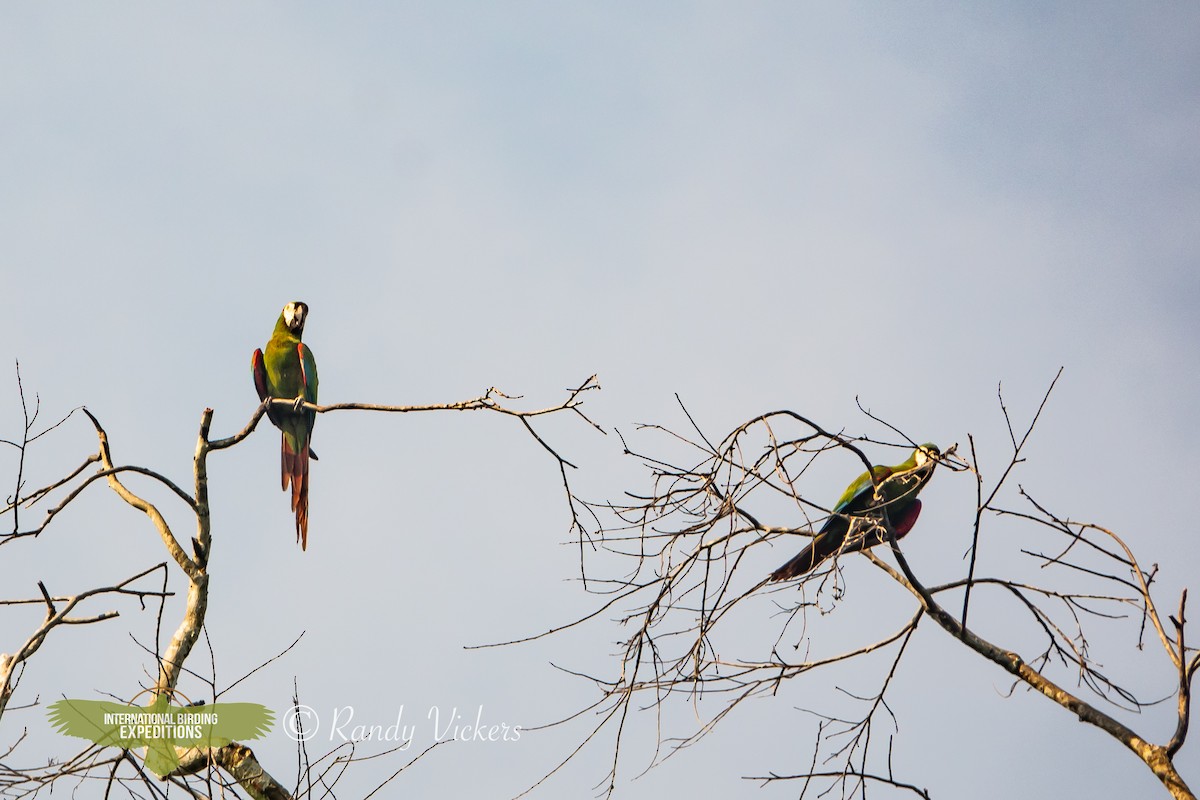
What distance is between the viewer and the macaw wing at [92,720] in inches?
114

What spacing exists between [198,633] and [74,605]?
1.55 ft

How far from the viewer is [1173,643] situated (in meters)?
2.70

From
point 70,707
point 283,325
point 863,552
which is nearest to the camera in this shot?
point 863,552

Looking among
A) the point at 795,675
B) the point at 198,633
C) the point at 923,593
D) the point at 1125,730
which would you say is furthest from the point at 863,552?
the point at 198,633

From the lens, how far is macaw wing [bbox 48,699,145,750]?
2893mm

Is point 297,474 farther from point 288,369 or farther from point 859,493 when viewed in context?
point 859,493

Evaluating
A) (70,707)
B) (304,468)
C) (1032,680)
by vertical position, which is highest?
(304,468)

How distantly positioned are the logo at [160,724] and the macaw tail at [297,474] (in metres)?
2.39

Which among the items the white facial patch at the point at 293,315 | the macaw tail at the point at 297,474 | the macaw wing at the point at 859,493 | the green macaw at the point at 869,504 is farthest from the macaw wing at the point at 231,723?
the white facial patch at the point at 293,315

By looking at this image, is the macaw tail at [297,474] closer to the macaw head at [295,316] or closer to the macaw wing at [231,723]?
the macaw head at [295,316]

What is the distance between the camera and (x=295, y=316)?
676 centimetres

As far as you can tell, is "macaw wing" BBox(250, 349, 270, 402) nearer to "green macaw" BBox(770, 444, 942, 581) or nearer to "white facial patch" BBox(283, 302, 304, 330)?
"white facial patch" BBox(283, 302, 304, 330)

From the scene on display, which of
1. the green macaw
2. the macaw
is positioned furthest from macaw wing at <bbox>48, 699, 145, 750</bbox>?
the macaw

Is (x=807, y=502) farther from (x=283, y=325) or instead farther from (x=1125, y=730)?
(x=283, y=325)
